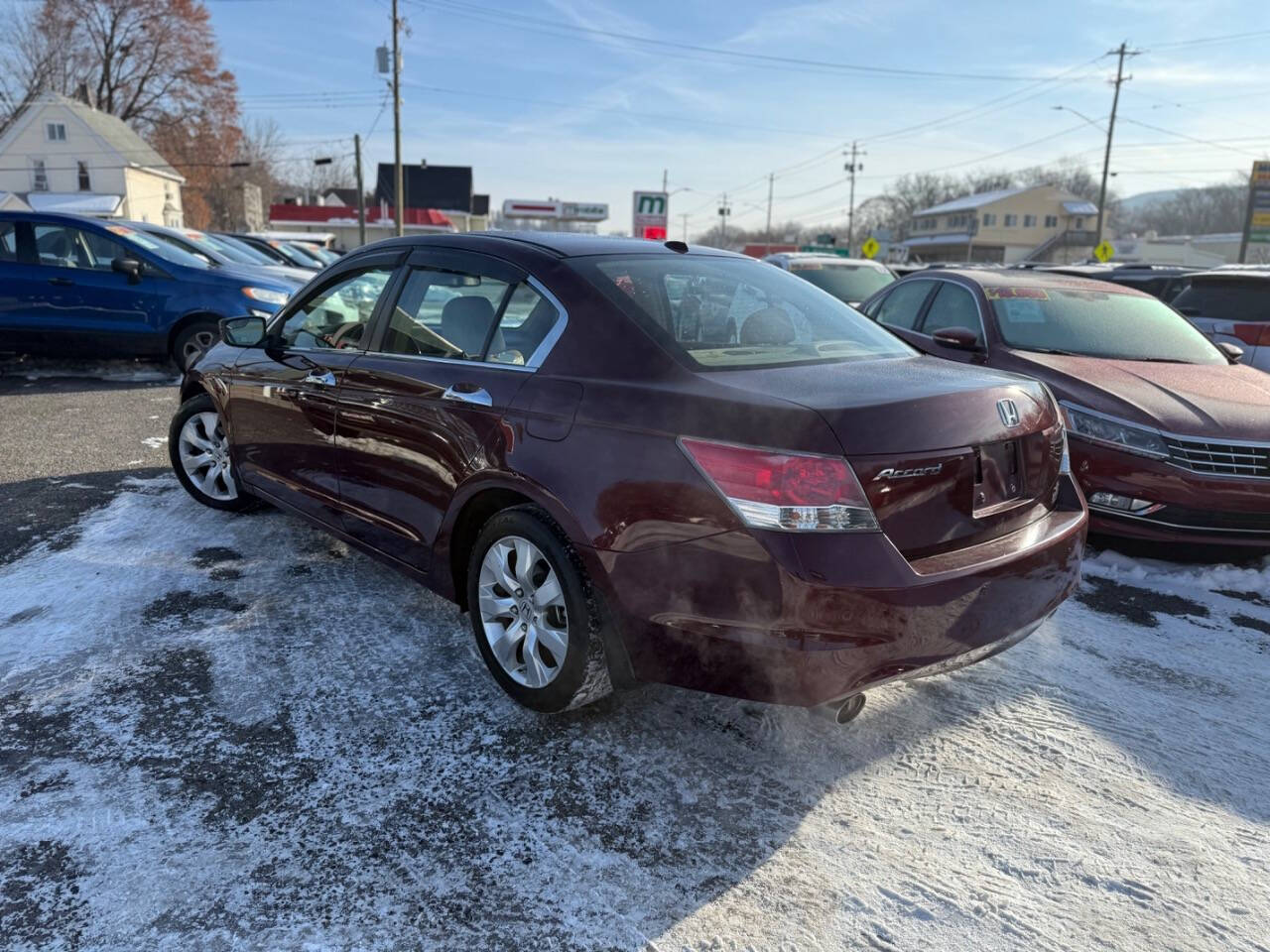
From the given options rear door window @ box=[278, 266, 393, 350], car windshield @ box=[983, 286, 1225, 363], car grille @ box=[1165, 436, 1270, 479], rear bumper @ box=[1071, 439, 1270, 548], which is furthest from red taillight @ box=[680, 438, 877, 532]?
car windshield @ box=[983, 286, 1225, 363]

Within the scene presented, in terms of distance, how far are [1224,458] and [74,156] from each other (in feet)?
212

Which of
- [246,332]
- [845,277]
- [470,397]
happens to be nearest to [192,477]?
[246,332]

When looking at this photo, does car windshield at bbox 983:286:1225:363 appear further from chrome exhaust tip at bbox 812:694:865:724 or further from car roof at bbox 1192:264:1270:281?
chrome exhaust tip at bbox 812:694:865:724

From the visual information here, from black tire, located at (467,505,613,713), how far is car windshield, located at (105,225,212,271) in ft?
25.4

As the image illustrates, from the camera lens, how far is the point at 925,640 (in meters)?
2.35

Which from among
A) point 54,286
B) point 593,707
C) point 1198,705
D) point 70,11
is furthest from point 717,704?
point 70,11

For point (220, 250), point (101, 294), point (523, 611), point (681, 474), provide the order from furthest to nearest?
point (220, 250), point (101, 294), point (523, 611), point (681, 474)

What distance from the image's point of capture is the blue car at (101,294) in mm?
8859

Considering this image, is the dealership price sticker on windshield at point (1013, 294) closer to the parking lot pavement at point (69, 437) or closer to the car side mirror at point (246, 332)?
the car side mirror at point (246, 332)

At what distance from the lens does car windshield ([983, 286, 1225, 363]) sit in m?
5.51

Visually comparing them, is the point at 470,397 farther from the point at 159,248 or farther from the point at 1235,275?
the point at 1235,275

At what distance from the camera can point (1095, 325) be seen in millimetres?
5727

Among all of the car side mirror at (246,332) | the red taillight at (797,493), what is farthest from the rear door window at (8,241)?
the red taillight at (797,493)

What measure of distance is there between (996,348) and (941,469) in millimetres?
3570
